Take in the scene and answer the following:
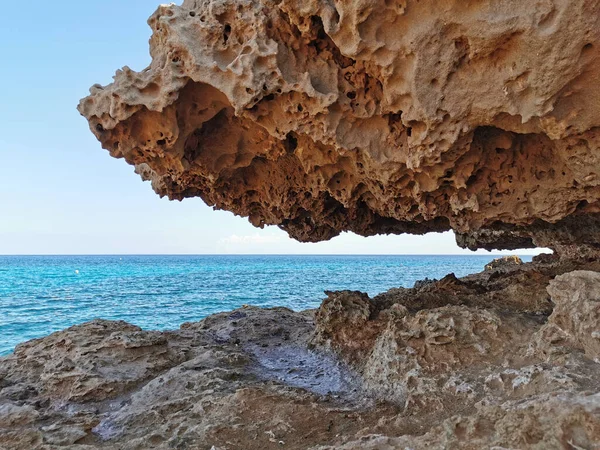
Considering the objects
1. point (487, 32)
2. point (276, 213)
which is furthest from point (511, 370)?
point (276, 213)

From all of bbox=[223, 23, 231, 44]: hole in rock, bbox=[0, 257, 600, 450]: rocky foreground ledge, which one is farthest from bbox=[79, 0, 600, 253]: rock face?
bbox=[0, 257, 600, 450]: rocky foreground ledge

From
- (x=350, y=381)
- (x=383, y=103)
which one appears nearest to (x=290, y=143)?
(x=383, y=103)

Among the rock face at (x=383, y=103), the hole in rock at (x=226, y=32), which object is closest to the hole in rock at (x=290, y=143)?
the rock face at (x=383, y=103)

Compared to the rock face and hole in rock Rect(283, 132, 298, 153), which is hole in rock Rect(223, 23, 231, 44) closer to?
the rock face

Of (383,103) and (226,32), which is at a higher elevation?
(226,32)

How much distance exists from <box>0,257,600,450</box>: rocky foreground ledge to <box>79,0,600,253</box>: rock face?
156cm

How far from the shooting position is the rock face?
395 cm

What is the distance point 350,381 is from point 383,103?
364 cm

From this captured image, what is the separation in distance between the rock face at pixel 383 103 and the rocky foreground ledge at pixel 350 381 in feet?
5.11

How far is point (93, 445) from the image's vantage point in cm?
405

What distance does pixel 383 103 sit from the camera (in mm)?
4871

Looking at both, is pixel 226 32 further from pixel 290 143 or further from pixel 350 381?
pixel 350 381

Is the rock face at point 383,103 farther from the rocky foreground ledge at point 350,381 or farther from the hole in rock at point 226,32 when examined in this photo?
the rocky foreground ledge at point 350,381

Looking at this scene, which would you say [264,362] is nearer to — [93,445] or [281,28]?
[93,445]
